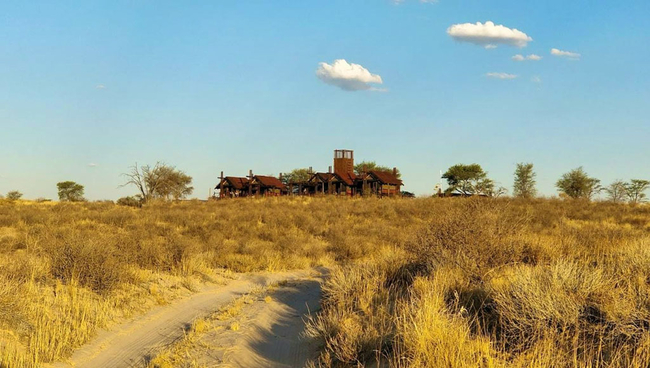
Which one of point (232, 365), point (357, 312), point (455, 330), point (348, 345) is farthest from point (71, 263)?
Answer: point (455, 330)

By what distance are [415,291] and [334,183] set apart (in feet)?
168

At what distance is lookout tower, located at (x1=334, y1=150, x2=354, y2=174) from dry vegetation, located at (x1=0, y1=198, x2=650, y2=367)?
4184 centimetres

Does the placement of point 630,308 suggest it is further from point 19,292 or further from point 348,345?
point 19,292

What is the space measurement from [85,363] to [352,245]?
13.8 metres

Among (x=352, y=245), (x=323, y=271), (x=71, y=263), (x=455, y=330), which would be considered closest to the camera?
(x=455, y=330)

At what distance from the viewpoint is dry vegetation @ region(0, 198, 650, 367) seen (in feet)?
19.7

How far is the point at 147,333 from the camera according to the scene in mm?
9961

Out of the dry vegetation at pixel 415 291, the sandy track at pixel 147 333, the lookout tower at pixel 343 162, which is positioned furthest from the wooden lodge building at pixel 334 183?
the sandy track at pixel 147 333

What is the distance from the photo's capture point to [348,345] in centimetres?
712

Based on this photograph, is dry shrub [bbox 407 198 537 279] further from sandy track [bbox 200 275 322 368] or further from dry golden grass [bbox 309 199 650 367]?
sandy track [bbox 200 275 322 368]

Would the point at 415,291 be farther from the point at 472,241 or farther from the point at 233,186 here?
the point at 233,186

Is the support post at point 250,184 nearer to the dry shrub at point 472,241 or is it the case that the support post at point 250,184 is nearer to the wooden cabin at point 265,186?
the wooden cabin at point 265,186

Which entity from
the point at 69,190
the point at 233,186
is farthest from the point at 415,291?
the point at 69,190

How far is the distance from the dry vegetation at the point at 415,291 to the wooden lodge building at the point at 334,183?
35.7 meters
